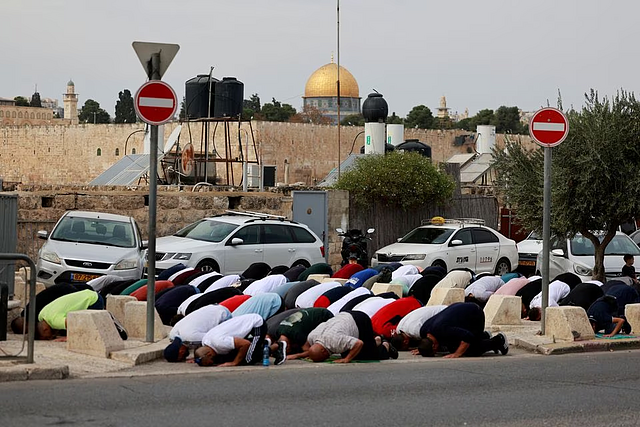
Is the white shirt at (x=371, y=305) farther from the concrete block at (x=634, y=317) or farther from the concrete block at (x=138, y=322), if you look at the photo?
the concrete block at (x=634, y=317)

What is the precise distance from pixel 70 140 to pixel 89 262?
224 ft

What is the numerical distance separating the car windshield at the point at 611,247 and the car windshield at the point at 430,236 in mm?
3092

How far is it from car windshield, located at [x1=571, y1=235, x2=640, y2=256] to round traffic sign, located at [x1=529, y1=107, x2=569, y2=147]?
10886 mm

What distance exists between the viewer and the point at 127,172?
3203 cm

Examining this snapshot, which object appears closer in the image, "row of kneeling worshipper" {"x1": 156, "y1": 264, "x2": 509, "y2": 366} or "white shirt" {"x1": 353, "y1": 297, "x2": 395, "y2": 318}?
"row of kneeling worshipper" {"x1": 156, "y1": 264, "x2": 509, "y2": 366}

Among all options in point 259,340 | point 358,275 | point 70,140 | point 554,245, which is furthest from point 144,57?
point 70,140

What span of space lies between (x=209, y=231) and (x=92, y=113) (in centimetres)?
11775

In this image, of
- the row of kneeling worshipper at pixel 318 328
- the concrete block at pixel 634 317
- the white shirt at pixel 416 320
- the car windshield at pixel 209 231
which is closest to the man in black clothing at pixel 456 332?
the row of kneeling worshipper at pixel 318 328

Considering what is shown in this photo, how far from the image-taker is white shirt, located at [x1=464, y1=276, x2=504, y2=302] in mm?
15797

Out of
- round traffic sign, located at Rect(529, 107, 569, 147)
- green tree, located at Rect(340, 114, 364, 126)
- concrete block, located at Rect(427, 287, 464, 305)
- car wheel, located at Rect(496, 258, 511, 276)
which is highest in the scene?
green tree, located at Rect(340, 114, 364, 126)

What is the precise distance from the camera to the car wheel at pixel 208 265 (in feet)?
64.5

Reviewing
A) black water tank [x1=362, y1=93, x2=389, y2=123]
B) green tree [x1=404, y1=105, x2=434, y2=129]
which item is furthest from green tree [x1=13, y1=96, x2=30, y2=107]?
black water tank [x1=362, y1=93, x2=389, y2=123]

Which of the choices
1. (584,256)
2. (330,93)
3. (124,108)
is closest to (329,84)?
(330,93)

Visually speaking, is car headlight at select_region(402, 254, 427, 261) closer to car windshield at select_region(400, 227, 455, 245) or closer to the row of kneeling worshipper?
car windshield at select_region(400, 227, 455, 245)
